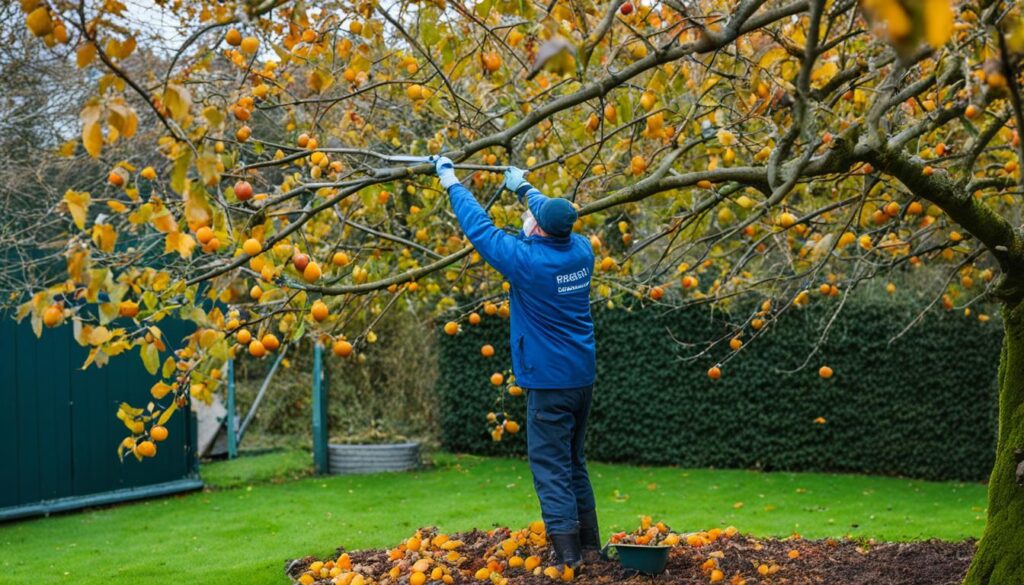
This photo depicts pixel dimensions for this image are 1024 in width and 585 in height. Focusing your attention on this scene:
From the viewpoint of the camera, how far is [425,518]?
7641mm

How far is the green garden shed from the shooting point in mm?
7914

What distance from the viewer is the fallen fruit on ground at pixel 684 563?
4.16 m

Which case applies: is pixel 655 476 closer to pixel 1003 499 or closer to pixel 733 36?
pixel 1003 499

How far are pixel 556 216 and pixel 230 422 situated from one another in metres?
8.08

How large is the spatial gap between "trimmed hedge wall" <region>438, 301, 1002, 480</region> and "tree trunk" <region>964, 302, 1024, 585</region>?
19.7ft

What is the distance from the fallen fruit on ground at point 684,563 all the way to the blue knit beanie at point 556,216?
1.44 meters

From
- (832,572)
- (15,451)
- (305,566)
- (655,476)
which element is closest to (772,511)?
(655,476)

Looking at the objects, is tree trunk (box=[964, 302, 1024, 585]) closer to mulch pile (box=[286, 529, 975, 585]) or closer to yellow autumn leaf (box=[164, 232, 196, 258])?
mulch pile (box=[286, 529, 975, 585])

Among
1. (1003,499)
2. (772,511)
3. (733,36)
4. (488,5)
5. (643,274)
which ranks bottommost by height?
(772,511)

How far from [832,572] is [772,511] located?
12.6 ft

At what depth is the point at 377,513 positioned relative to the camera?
8.02 m

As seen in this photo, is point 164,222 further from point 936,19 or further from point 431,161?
point 936,19

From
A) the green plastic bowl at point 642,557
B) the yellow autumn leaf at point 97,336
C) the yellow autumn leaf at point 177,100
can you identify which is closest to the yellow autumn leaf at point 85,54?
the yellow autumn leaf at point 177,100

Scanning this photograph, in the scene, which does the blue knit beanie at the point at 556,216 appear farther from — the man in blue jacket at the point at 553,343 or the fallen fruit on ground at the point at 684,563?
the fallen fruit on ground at the point at 684,563
